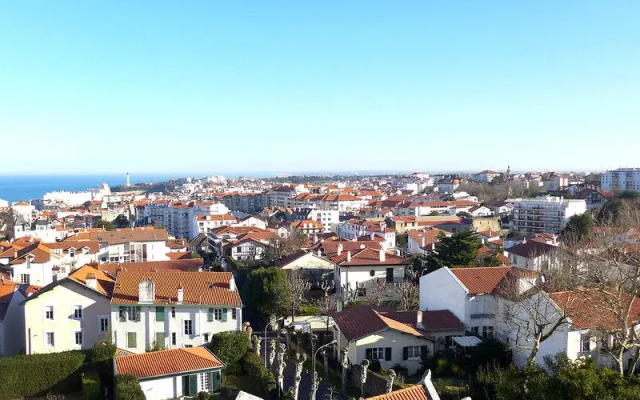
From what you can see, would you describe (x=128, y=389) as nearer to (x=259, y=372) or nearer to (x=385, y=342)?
(x=259, y=372)

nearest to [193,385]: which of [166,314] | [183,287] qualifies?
[166,314]

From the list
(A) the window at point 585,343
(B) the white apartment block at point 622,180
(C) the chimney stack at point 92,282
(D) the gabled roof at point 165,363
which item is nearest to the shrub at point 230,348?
(D) the gabled roof at point 165,363

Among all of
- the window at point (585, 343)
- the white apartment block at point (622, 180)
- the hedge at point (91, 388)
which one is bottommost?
the hedge at point (91, 388)

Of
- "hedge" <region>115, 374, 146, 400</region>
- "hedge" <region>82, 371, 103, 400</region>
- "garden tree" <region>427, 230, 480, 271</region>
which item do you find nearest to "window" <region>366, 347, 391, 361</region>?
"hedge" <region>115, 374, 146, 400</region>

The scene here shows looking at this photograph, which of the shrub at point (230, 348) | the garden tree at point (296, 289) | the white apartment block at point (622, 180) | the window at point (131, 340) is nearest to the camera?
the shrub at point (230, 348)

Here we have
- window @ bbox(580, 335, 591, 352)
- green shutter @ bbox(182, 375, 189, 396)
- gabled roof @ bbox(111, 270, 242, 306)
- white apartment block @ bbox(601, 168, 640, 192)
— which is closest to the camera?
green shutter @ bbox(182, 375, 189, 396)

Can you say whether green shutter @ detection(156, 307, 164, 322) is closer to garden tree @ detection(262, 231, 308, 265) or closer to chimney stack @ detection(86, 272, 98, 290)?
chimney stack @ detection(86, 272, 98, 290)

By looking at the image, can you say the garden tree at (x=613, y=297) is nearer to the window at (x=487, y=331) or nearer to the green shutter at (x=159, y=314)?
the window at (x=487, y=331)
